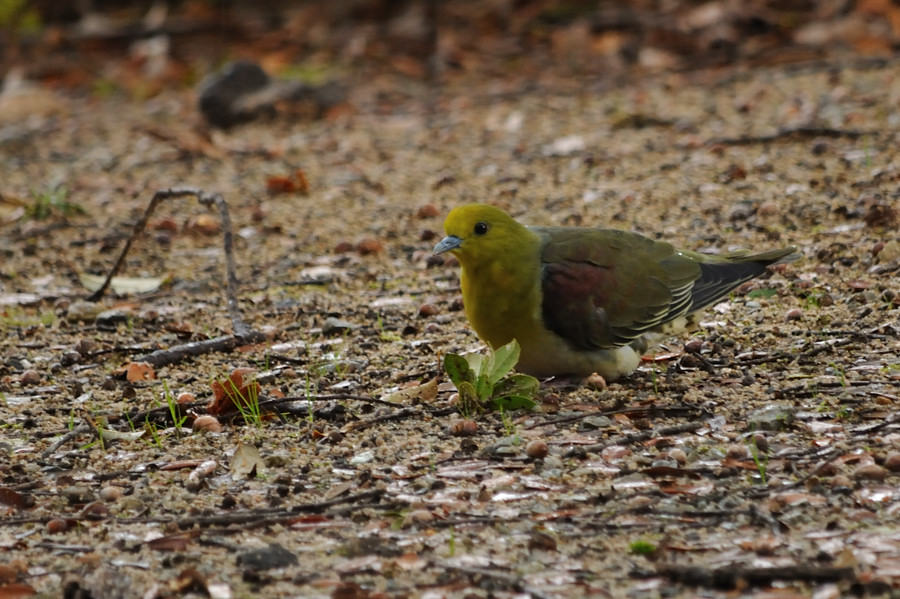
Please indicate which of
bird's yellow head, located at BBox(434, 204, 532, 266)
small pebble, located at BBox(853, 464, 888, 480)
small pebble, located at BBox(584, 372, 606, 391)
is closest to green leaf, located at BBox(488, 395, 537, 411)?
small pebble, located at BBox(584, 372, 606, 391)

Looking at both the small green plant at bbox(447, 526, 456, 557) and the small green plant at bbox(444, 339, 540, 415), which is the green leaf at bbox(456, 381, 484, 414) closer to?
the small green plant at bbox(444, 339, 540, 415)

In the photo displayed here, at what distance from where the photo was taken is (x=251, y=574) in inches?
120

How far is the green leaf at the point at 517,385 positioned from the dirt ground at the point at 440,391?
13cm

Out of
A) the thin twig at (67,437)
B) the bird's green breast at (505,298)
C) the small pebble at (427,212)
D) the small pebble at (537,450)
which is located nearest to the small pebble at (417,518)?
the small pebble at (537,450)

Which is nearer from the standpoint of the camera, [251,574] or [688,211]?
[251,574]

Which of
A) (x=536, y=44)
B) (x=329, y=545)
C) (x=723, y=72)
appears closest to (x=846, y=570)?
(x=329, y=545)

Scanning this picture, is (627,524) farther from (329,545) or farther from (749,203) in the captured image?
(749,203)

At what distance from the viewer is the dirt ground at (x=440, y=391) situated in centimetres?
310

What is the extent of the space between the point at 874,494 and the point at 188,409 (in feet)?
7.50

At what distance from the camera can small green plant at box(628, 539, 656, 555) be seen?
10.0 ft

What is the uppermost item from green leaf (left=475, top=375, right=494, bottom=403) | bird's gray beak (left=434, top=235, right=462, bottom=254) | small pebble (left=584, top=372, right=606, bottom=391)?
bird's gray beak (left=434, top=235, right=462, bottom=254)

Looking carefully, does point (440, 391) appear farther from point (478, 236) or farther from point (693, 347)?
point (693, 347)

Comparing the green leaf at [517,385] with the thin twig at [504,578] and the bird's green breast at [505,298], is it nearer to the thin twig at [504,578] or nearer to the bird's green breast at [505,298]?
the bird's green breast at [505,298]

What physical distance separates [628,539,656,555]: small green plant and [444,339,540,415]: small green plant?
3.55ft
